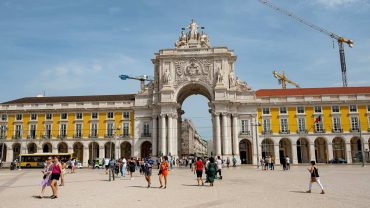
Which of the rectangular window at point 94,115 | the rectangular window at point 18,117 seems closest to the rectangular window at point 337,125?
the rectangular window at point 94,115

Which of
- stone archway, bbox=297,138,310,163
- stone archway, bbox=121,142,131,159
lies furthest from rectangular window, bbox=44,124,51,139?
stone archway, bbox=297,138,310,163

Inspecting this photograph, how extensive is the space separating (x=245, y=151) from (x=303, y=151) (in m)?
11.8

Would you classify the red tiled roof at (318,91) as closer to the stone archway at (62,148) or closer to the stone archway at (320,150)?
the stone archway at (320,150)

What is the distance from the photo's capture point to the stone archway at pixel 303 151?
67.8 meters

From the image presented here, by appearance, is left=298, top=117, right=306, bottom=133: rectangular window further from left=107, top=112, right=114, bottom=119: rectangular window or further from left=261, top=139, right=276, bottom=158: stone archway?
left=107, top=112, right=114, bottom=119: rectangular window

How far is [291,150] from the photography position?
6544 centimetres

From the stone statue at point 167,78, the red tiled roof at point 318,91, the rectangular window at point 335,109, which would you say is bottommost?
the rectangular window at point 335,109

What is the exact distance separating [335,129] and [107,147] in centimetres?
4642

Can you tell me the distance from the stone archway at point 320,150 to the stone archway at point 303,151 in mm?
2420

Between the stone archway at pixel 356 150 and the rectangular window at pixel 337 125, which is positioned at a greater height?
the rectangular window at pixel 337 125

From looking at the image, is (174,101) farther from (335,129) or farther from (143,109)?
(335,129)

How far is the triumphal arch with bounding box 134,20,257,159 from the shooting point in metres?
64.9

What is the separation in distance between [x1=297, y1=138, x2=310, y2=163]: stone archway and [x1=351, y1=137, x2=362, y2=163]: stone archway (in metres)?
8.53

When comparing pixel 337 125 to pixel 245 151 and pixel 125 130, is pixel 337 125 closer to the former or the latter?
pixel 245 151
